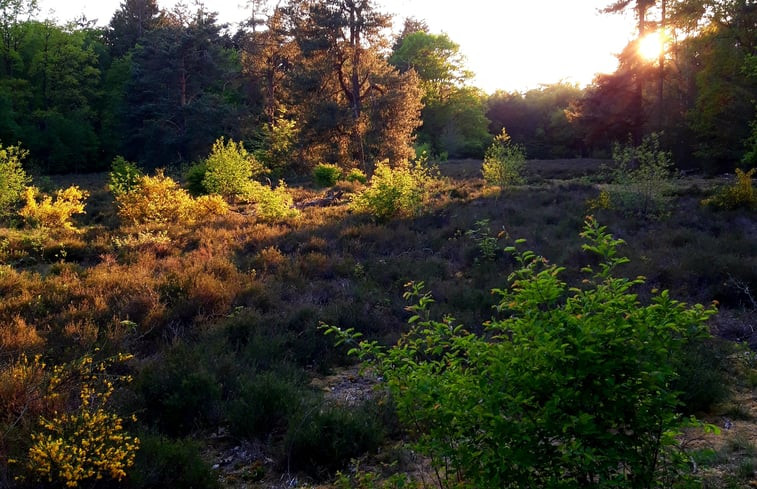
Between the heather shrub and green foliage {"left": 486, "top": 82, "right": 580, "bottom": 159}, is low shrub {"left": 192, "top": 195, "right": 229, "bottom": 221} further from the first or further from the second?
green foliage {"left": 486, "top": 82, "right": 580, "bottom": 159}

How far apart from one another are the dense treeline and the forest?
0.24 m

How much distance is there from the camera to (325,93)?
2584 centimetres

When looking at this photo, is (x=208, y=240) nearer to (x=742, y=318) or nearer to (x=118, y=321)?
(x=118, y=321)

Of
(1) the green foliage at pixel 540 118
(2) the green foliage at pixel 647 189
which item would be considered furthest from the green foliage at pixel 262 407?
(1) the green foliage at pixel 540 118

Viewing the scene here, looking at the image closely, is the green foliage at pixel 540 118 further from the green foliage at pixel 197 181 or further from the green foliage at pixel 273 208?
the green foliage at pixel 273 208

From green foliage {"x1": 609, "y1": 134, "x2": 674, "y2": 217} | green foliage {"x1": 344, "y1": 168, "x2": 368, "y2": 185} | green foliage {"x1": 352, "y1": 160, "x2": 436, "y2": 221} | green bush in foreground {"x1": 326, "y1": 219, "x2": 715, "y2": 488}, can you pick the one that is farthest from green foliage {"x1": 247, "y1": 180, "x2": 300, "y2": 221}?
green bush in foreground {"x1": 326, "y1": 219, "x2": 715, "y2": 488}

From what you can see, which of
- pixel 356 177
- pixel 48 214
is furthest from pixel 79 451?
pixel 356 177

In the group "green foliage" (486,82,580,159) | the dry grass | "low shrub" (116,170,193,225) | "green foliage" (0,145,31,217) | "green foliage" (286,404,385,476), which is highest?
"green foliage" (486,82,580,159)

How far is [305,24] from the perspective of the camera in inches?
1027

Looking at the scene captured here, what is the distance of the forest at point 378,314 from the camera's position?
235 cm

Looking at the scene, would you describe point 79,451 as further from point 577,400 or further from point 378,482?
point 577,400

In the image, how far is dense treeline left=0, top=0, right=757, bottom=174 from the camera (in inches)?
974

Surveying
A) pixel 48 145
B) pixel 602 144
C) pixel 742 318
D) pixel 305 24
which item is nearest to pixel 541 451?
pixel 742 318

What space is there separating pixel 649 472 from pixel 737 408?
2.73 meters
